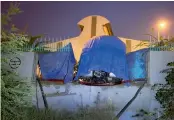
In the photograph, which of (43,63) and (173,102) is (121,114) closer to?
(173,102)

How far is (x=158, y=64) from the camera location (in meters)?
6.02

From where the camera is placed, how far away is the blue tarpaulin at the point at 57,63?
A: 627 cm

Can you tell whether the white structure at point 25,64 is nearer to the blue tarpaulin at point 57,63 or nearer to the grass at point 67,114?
the blue tarpaulin at point 57,63

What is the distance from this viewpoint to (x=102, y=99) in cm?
594

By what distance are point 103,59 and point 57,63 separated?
1029 mm

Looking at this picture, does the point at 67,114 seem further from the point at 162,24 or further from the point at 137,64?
the point at 162,24

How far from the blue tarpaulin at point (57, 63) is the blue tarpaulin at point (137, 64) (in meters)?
1.23

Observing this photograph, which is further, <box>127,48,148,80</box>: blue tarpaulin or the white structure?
<box>127,48,148,80</box>: blue tarpaulin

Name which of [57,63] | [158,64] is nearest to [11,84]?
[57,63]

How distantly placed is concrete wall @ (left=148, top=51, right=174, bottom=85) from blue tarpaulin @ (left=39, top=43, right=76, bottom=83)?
1.67 metres

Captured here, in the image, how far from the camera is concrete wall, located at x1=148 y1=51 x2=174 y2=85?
235 inches

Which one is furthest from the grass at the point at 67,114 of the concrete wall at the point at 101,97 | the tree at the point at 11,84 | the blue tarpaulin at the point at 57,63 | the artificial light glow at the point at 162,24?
the artificial light glow at the point at 162,24

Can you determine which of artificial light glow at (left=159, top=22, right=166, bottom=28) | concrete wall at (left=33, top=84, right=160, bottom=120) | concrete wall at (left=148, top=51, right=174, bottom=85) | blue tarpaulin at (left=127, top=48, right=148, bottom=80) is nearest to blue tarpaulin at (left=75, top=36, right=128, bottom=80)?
blue tarpaulin at (left=127, top=48, right=148, bottom=80)

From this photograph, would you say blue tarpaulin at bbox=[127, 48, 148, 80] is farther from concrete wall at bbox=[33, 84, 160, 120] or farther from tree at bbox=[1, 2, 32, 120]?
tree at bbox=[1, 2, 32, 120]
